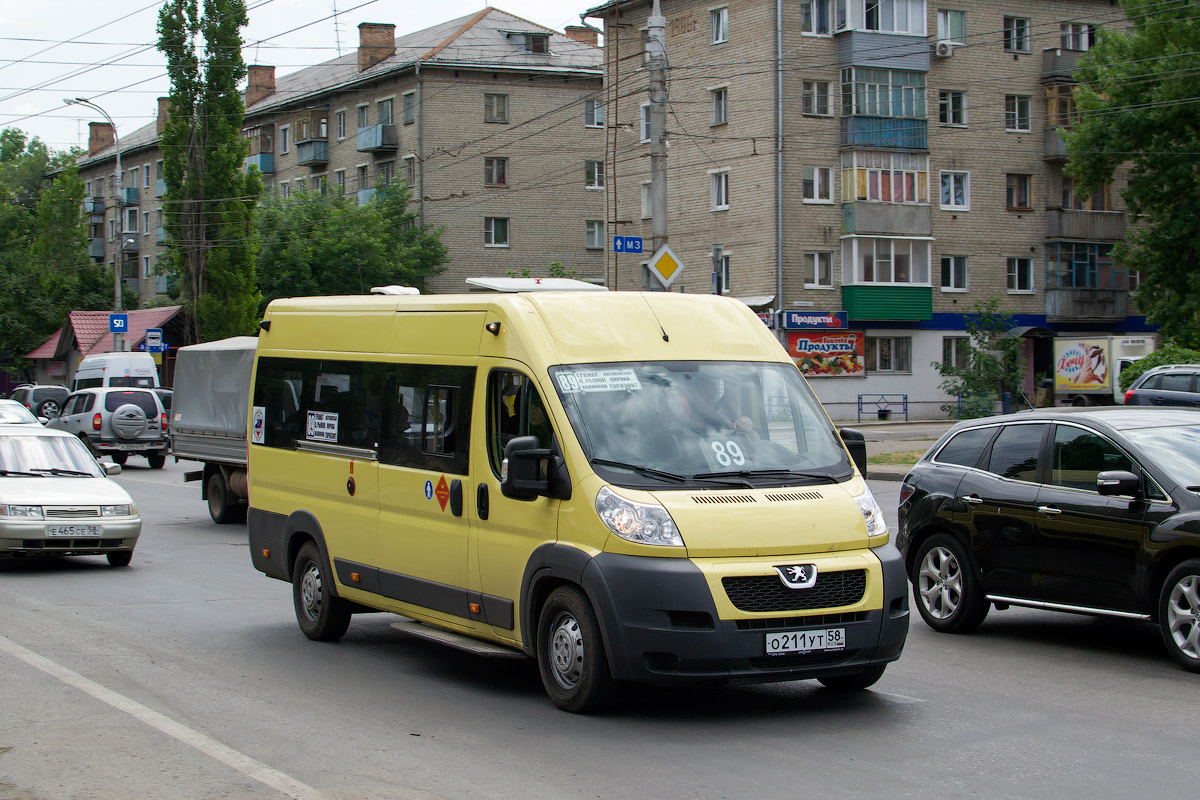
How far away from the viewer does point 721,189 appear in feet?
164

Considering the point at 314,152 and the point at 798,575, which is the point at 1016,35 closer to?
the point at 314,152

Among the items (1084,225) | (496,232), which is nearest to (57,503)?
(1084,225)

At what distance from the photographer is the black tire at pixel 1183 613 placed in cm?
798

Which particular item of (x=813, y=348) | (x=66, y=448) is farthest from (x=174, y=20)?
(x=66, y=448)

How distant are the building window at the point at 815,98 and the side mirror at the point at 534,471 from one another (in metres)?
43.1

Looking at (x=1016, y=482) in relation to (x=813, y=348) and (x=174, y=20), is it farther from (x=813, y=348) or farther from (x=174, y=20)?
(x=174, y=20)

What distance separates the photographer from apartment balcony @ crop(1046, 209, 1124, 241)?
5419 cm

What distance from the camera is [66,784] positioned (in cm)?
588

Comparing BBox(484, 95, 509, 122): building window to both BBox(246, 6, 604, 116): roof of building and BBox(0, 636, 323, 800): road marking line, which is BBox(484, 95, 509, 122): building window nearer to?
BBox(246, 6, 604, 116): roof of building

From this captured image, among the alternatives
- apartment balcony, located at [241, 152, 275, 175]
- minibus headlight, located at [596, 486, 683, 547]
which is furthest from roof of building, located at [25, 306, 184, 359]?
minibus headlight, located at [596, 486, 683, 547]

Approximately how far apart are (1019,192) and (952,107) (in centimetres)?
477

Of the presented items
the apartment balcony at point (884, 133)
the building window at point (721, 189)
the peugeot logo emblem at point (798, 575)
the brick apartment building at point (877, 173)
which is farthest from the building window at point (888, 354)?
the peugeot logo emblem at point (798, 575)

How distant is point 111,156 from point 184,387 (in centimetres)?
7362

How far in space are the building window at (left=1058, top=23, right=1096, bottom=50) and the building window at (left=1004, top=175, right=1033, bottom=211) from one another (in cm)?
552
